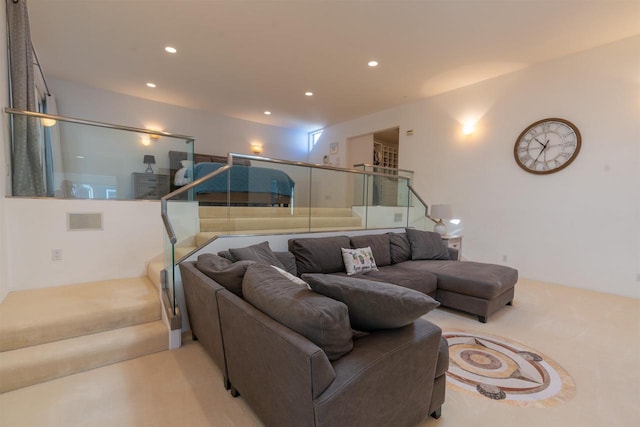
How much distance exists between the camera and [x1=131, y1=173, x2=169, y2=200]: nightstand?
343 centimetres

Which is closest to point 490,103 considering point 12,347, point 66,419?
point 66,419

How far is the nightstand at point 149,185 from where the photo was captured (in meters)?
3.43

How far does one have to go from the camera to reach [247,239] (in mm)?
2885

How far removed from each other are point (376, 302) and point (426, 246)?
2863 millimetres

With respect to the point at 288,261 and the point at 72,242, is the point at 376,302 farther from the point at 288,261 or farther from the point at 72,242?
the point at 72,242

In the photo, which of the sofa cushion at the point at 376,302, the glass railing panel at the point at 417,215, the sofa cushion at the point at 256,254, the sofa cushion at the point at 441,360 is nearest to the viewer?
the sofa cushion at the point at 376,302

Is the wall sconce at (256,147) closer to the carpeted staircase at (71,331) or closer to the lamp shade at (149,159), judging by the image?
the lamp shade at (149,159)

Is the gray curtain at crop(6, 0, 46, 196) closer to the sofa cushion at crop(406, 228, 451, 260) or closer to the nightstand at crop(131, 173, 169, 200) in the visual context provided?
the nightstand at crop(131, 173, 169, 200)

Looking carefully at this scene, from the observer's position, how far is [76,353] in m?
1.93

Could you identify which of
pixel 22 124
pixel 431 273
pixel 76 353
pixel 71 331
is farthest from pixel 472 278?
pixel 22 124

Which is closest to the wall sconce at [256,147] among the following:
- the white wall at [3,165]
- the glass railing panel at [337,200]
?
the glass railing panel at [337,200]

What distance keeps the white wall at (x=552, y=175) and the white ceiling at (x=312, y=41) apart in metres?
0.31

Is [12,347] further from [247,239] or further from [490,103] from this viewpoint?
[490,103]

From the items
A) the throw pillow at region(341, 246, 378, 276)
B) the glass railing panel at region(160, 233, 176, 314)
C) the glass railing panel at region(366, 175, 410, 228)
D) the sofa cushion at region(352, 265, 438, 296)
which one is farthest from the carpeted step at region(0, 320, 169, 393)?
the glass railing panel at region(366, 175, 410, 228)
